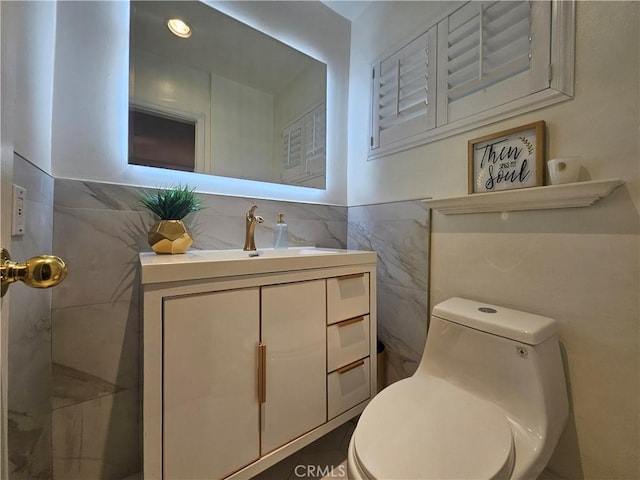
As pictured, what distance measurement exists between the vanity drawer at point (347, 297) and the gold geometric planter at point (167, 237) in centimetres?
59

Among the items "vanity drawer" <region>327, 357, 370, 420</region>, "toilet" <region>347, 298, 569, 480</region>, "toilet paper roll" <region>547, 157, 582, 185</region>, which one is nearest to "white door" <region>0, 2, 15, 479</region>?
"toilet" <region>347, 298, 569, 480</region>

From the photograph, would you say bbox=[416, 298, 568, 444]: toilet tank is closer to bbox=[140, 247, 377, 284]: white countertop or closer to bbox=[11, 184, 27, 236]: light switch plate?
bbox=[140, 247, 377, 284]: white countertop

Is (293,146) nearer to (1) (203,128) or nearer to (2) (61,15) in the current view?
(1) (203,128)

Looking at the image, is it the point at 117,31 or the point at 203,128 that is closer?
the point at 117,31

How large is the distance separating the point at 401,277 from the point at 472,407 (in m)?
0.69

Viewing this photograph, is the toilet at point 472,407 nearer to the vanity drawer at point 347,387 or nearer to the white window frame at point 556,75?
the vanity drawer at point 347,387

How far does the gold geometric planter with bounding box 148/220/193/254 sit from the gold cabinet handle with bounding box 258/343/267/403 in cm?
49

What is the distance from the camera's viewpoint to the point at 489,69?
1.11 m

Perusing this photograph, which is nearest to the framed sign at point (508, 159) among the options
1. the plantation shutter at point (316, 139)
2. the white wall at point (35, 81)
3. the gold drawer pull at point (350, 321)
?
the gold drawer pull at point (350, 321)

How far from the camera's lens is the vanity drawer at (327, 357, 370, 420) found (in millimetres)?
1090

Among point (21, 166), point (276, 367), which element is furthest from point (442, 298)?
point (21, 166)

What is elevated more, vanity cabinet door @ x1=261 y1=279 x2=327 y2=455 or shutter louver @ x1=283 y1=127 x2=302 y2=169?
shutter louver @ x1=283 y1=127 x2=302 y2=169

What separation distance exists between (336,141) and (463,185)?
0.88 metres

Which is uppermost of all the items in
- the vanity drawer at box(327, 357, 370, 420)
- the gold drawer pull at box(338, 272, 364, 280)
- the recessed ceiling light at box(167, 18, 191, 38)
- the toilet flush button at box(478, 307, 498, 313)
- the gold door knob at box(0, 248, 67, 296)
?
the recessed ceiling light at box(167, 18, 191, 38)
